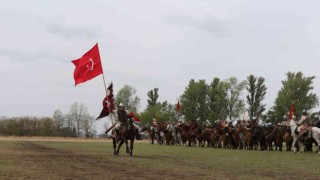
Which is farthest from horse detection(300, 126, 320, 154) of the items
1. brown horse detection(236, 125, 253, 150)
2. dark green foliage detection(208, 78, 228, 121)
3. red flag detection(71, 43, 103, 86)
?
dark green foliage detection(208, 78, 228, 121)

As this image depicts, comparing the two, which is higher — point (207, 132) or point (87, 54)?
point (87, 54)

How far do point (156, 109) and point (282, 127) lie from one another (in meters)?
70.3

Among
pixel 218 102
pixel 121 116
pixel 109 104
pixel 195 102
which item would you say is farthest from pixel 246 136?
pixel 195 102

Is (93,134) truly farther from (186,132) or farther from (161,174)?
(161,174)

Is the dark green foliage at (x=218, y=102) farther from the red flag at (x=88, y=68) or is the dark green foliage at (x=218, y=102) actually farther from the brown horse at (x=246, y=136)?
the red flag at (x=88, y=68)

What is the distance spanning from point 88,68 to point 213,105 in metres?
67.3

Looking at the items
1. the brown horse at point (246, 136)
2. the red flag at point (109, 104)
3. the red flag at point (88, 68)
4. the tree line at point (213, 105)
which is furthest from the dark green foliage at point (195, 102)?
the red flag at point (88, 68)

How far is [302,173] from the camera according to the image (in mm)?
16719

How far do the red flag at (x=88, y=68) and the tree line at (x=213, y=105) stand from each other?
2154 inches

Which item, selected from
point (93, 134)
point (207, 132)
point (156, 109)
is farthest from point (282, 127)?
point (93, 134)

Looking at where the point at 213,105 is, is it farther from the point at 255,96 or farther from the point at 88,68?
the point at 88,68

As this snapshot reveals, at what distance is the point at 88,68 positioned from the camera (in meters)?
30.1

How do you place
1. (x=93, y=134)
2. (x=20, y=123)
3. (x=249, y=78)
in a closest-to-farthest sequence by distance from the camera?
(x=249, y=78)
(x=20, y=123)
(x=93, y=134)

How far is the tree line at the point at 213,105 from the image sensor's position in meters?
83.7
